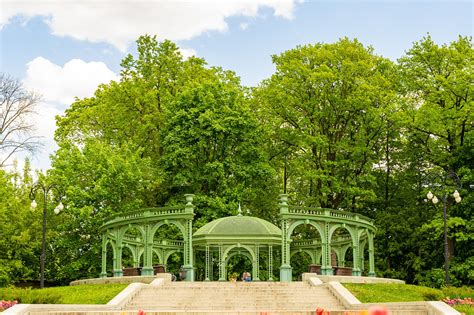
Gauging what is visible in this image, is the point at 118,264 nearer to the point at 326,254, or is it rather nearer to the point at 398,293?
the point at 326,254

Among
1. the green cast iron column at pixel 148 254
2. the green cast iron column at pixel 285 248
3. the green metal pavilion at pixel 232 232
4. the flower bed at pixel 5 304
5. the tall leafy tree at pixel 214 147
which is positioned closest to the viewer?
the flower bed at pixel 5 304

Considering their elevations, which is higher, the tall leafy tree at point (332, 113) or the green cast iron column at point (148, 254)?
the tall leafy tree at point (332, 113)

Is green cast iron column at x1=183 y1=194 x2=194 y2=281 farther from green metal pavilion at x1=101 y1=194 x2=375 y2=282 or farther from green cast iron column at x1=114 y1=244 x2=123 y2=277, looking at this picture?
green cast iron column at x1=114 y1=244 x2=123 y2=277

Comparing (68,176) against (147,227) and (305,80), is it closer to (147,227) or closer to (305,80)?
(147,227)

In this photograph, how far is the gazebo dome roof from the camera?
35250 millimetres

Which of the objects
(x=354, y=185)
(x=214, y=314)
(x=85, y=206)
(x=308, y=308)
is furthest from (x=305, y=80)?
(x=214, y=314)

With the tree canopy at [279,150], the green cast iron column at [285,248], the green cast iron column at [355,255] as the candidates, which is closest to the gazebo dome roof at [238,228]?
the green cast iron column at [285,248]

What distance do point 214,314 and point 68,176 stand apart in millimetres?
24259

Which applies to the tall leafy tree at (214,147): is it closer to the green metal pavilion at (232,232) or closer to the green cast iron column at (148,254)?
the green metal pavilion at (232,232)

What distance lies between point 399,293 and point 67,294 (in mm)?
14022

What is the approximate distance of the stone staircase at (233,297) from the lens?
2611 centimetres

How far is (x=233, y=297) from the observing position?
2748 centimetres

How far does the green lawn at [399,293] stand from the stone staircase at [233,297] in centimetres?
134

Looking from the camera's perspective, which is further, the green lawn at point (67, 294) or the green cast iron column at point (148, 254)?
the green cast iron column at point (148, 254)
